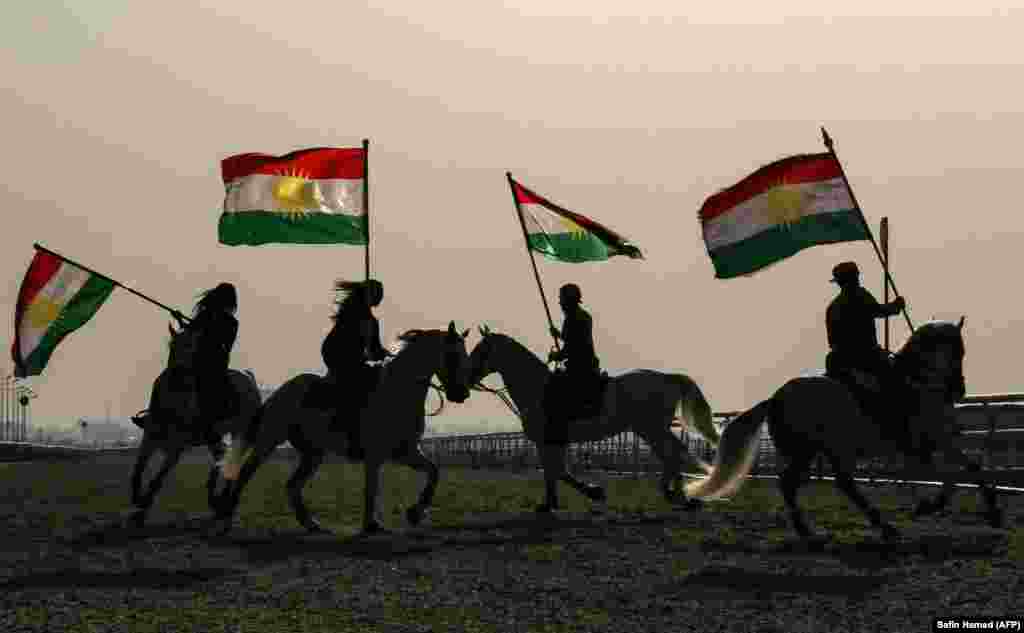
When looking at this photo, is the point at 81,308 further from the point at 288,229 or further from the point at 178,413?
the point at 288,229

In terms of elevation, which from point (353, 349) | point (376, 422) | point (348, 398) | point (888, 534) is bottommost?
point (888, 534)

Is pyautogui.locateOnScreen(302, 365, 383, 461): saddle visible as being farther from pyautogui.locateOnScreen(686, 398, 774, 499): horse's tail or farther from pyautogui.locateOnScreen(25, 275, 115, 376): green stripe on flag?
pyautogui.locateOnScreen(25, 275, 115, 376): green stripe on flag

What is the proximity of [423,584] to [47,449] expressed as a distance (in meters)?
88.6

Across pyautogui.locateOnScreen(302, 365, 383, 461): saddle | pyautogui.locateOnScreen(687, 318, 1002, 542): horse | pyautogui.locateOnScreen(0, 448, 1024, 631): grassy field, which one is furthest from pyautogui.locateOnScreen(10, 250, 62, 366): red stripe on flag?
pyautogui.locateOnScreen(687, 318, 1002, 542): horse

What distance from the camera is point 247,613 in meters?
10.2

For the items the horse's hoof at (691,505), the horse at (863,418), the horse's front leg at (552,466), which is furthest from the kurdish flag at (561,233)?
the horse at (863,418)

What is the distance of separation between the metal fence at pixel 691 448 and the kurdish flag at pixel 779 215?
2.37 metres

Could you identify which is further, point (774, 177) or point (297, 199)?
point (297, 199)

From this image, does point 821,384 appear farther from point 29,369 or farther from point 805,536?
point 29,369

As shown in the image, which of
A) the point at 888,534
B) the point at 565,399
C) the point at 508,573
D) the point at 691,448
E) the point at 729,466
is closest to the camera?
→ the point at 508,573

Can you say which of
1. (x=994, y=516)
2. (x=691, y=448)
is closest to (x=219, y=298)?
(x=994, y=516)

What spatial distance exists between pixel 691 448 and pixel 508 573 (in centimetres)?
2255

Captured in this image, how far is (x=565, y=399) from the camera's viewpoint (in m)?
19.5

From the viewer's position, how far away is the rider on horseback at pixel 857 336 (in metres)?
15.0
